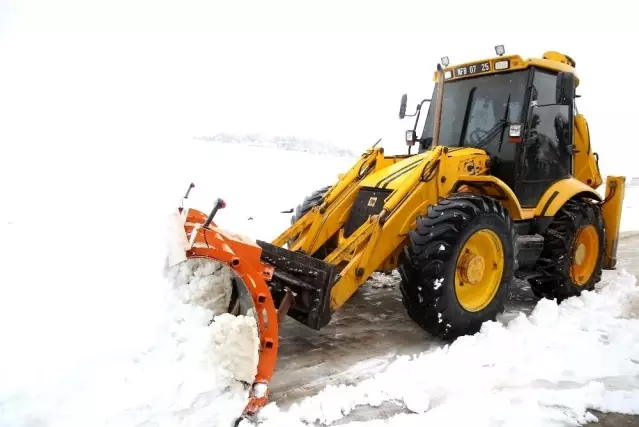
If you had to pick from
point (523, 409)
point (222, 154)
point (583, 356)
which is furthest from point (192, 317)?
point (222, 154)

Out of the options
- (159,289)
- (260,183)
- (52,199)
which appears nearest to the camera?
(159,289)

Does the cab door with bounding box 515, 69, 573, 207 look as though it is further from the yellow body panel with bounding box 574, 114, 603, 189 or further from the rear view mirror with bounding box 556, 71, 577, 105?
the yellow body panel with bounding box 574, 114, 603, 189

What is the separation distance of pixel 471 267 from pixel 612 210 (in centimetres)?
315

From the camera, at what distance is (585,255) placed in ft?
18.3

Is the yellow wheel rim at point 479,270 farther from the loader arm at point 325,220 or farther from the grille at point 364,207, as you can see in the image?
the loader arm at point 325,220

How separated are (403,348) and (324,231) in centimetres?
132

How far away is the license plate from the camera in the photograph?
16.7ft

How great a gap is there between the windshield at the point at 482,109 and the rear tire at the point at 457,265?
1107mm

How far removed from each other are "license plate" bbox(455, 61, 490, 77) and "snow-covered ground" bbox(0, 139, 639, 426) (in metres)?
2.45

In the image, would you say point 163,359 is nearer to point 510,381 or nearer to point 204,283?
point 204,283

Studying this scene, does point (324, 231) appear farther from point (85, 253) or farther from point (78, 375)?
point (78, 375)

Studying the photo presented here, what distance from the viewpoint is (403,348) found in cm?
401

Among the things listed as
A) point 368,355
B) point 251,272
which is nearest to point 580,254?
point 368,355

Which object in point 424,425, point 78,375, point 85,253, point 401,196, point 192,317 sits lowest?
point 424,425
